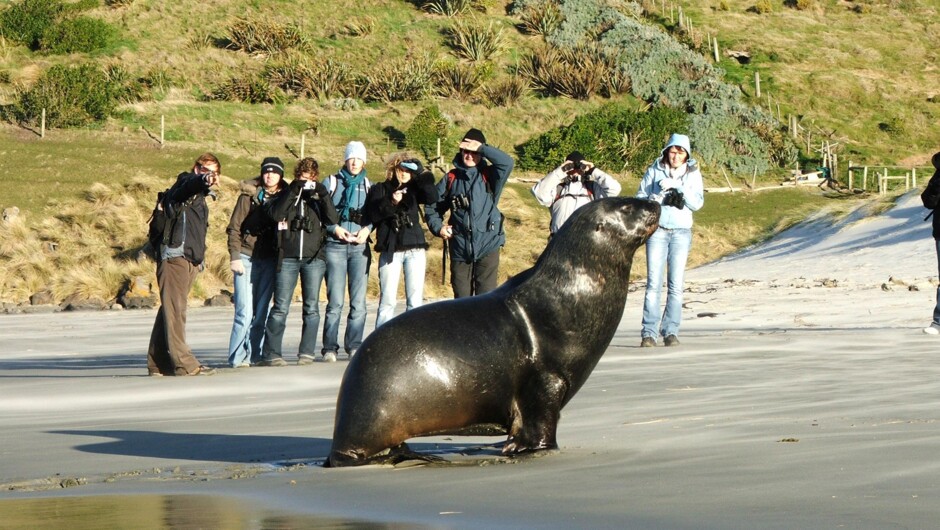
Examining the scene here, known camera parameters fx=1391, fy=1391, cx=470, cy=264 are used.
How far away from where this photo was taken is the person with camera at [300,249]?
12.7 metres

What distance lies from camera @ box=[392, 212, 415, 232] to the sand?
56.8 inches

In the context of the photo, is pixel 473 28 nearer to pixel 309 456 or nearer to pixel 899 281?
pixel 899 281

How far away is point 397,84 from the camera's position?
1780 inches

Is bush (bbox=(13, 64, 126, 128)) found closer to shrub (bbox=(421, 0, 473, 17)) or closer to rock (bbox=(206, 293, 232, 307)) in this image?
shrub (bbox=(421, 0, 473, 17))

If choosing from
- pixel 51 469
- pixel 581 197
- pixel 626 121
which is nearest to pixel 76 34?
pixel 626 121

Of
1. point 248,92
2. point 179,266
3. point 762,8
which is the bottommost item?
point 179,266

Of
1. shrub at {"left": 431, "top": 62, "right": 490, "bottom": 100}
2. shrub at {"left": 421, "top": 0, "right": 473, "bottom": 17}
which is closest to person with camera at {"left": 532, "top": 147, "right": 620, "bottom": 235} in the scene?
shrub at {"left": 431, "top": 62, "right": 490, "bottom": 100}

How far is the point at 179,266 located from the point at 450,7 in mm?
42081

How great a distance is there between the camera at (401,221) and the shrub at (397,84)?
32519 mm

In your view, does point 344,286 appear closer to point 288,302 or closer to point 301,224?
point 288,302

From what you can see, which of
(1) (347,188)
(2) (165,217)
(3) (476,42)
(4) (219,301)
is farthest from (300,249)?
(3) (476,42)

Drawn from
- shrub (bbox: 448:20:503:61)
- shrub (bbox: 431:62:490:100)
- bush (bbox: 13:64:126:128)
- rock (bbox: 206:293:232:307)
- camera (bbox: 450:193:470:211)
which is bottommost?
rock (bbox: 206:293:232:307)

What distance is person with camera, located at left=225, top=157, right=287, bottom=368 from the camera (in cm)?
1288

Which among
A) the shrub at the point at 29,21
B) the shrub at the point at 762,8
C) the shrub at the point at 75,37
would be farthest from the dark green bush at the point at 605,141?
the shrub at the point at 762,8
